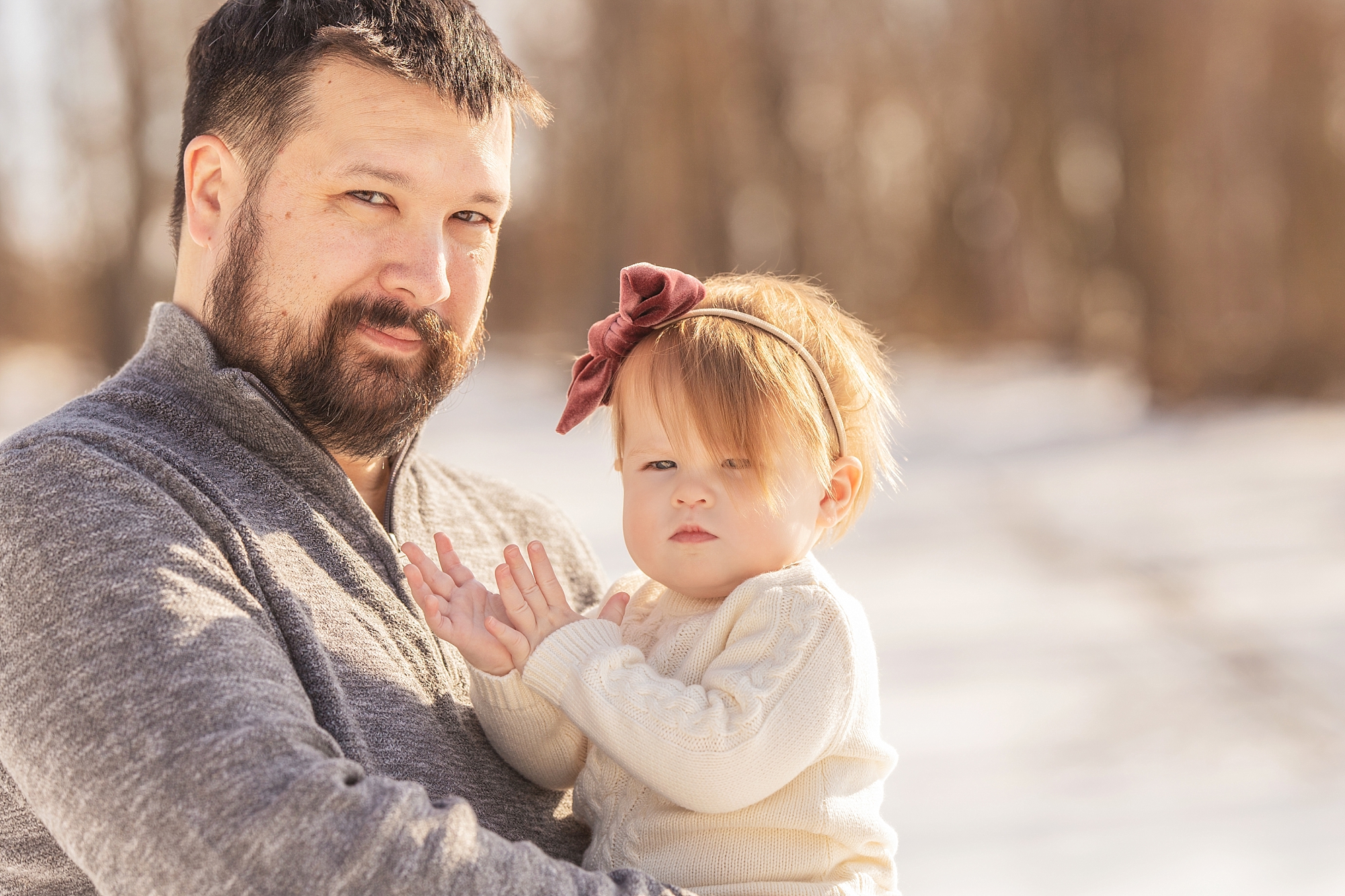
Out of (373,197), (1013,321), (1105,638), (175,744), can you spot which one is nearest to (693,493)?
(373,197)

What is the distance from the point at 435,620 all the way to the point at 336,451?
36 centimetres

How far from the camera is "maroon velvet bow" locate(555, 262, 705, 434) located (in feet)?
5.46

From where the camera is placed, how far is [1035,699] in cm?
464

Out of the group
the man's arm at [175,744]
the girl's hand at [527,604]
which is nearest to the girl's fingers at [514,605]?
the girl's hand at [527,604]

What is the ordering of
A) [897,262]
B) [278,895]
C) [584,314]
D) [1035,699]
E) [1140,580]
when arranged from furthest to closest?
[897,262] → [584,314] → [1140,580] → [1035,699] → [278,895]

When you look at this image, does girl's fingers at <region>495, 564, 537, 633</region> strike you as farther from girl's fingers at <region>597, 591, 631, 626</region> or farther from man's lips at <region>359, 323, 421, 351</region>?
man's lips at <region>359, 323, 421, 351</region>

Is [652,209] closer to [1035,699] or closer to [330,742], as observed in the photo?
[1035,699]

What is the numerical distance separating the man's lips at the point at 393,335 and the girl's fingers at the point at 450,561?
0.28 metres

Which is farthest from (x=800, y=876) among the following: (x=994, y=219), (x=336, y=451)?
(x=994, y=219)

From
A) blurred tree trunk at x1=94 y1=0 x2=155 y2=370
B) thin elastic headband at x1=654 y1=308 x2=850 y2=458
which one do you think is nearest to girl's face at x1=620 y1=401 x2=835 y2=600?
thin elastic headband at x1=654 y1=308 x2=850 y2=458

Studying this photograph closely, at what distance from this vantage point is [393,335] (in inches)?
65.1

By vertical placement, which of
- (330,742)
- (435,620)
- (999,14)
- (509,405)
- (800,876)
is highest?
(999,14)

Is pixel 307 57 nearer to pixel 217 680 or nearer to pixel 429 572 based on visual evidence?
pixel 429 572

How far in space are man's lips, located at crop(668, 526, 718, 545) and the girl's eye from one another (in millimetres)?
600
